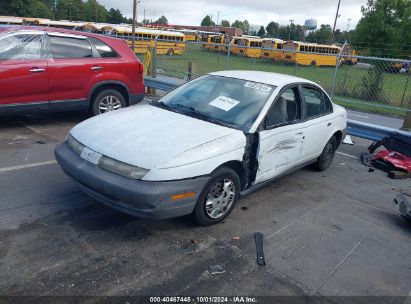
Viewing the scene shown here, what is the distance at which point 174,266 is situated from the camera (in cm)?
332

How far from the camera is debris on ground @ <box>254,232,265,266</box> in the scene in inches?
137

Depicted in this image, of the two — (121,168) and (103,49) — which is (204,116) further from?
(103,49)

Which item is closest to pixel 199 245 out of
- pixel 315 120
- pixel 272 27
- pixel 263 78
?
pixel 263 78

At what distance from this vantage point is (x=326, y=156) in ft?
20.2

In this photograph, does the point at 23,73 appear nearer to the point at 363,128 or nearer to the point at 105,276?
the point at 105,276

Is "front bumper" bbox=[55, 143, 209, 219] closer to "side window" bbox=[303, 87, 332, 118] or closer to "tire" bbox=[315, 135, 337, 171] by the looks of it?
"side window" bbox=[303, 87, 332, 118]

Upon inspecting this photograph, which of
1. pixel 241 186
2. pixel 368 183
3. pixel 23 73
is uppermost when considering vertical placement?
pixel 23 73

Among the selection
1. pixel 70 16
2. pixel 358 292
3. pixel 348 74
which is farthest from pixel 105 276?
pixel 70 16

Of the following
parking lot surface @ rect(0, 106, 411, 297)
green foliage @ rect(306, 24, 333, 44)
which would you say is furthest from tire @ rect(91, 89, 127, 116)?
green foliage @ rect(306, 24, 333, 44)

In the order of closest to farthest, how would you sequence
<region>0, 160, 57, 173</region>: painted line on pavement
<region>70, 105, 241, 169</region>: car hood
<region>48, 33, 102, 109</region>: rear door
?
<region>70, 105, 241, 169</region>: car hood, <region>0, 160, 57, 173</region>: painted line on pavement, <region>48, 33, 102, 109</region>: rear door

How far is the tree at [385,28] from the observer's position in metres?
23.0

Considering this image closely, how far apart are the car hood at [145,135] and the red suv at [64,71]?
2.87m

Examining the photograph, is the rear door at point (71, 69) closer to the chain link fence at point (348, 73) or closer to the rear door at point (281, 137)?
the rear door at point (281, 137)

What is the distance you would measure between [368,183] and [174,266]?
3.93 meters
